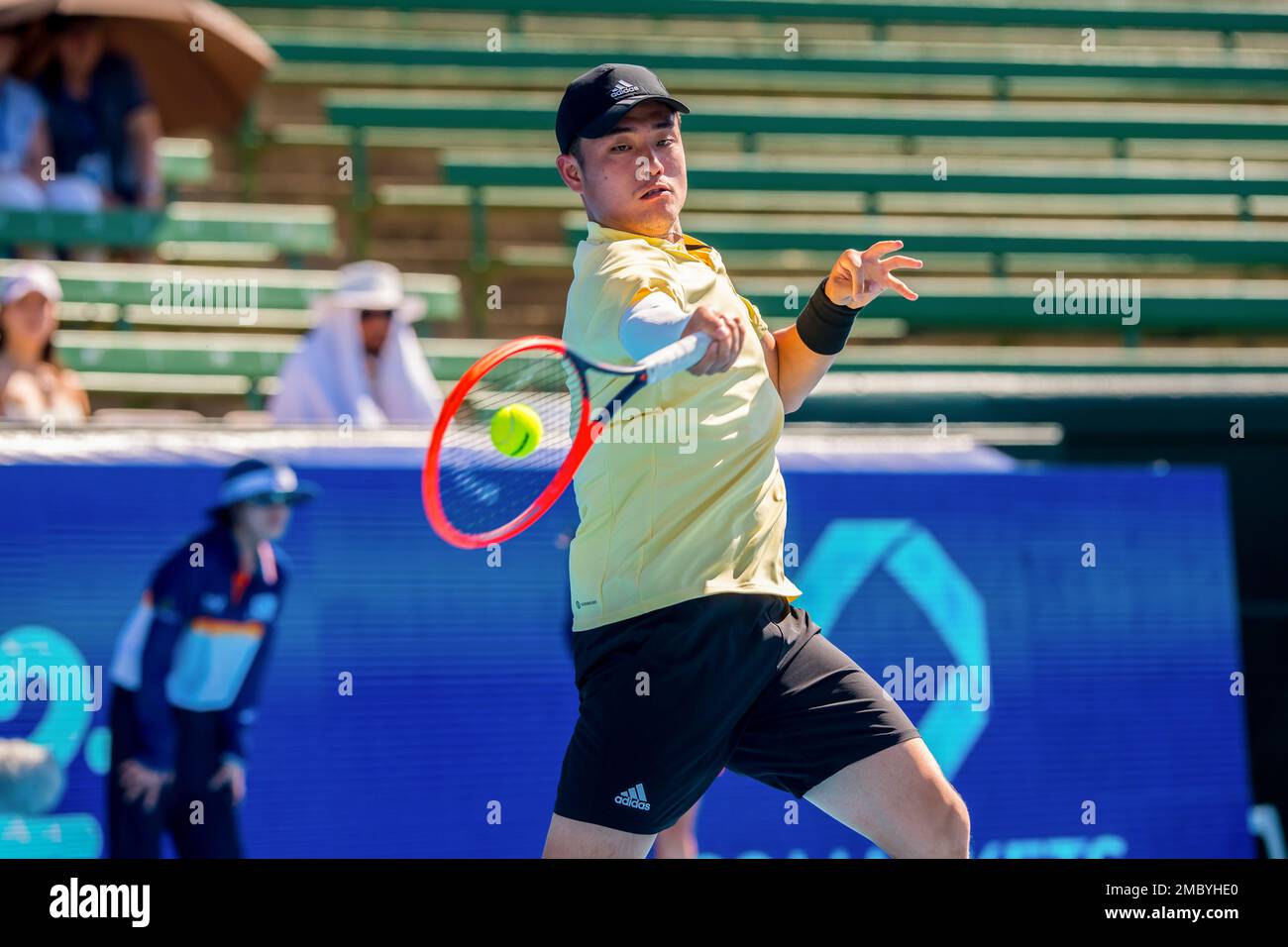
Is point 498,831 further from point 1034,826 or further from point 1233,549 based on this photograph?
point 1233,549

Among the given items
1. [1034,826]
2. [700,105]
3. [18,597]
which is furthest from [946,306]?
[18,597]

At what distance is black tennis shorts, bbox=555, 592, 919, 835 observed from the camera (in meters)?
2.93

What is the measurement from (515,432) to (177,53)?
5325mm

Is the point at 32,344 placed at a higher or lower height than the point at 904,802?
higher

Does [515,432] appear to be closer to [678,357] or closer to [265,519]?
[678,357]

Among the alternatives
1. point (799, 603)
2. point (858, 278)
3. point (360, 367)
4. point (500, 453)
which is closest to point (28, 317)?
point (360, 367)

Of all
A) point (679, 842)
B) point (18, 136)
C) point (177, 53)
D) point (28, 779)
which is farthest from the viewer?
point (177, 53)

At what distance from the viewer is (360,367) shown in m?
5.95

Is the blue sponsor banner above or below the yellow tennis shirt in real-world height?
below

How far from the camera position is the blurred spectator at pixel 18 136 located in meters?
6.97

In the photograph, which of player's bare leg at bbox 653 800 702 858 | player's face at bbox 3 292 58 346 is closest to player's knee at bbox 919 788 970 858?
player's bare leg at bbox 653 800 702 858

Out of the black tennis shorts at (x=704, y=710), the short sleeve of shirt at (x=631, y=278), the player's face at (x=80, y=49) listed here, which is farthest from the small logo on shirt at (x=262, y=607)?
the player's face at (x=80, y=49)

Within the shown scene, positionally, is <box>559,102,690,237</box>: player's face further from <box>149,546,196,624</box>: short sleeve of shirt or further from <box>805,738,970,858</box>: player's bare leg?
<box>149,546,196,624</box>: short sleeve of shirt

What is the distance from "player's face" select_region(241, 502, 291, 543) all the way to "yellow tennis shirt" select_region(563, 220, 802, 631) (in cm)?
196
